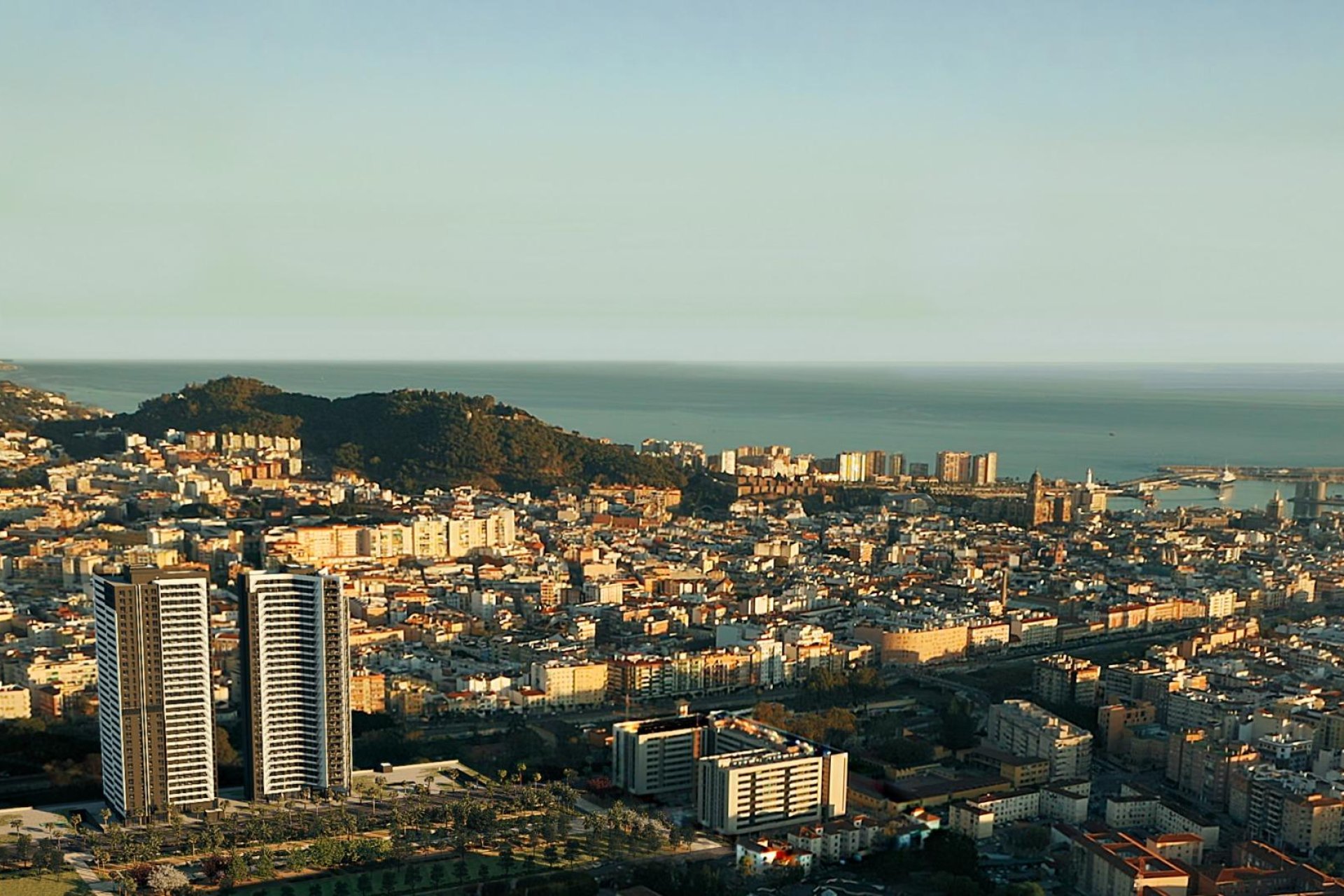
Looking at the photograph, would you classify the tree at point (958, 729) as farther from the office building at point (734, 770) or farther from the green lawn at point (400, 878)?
the green lawn at point (400, 878)

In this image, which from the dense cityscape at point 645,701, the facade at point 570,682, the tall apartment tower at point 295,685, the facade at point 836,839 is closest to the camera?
the dense cityscape at point 645,701

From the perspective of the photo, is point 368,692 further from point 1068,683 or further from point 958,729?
point 1068,683

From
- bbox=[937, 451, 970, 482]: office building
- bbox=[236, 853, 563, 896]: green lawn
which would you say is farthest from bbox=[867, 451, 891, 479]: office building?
bbox=[236, 853, 563, 896]: green lawn

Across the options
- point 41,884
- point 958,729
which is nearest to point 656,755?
point 958,729

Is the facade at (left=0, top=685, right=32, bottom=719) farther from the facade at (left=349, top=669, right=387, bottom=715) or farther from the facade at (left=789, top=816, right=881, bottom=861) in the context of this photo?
the facade at (left=789, top=816, right=881, bottom=861)

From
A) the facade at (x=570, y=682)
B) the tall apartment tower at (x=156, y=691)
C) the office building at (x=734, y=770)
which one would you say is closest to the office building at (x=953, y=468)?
the facade at (x=570, y=682)
